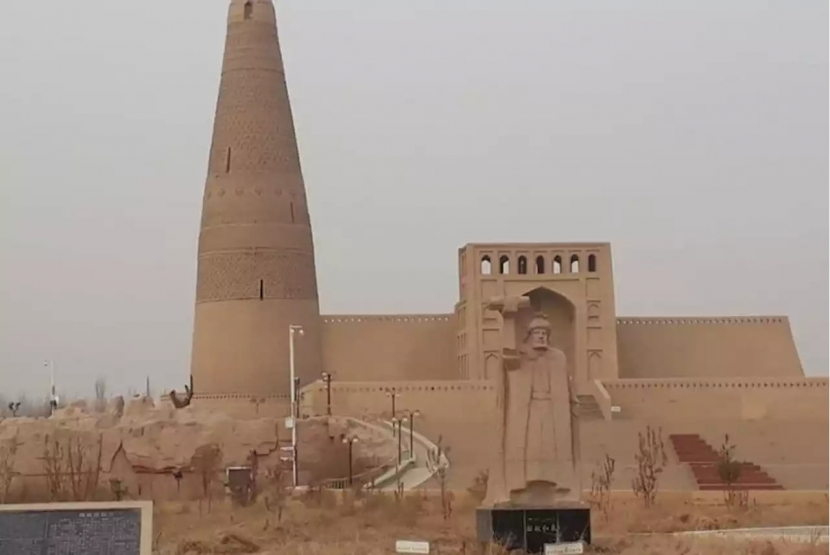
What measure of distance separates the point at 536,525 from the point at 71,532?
3.90 metres

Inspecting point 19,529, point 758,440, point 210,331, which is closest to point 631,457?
point 758,440

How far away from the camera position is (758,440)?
2508cm

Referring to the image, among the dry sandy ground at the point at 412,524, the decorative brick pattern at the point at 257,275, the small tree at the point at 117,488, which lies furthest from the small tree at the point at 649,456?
the decorative brick pattern at the point at 257,275

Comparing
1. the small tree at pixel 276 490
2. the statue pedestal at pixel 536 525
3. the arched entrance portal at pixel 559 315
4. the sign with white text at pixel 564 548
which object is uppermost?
the arched entrance portal at pixel 559 315

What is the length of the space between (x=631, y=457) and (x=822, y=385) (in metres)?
5.13

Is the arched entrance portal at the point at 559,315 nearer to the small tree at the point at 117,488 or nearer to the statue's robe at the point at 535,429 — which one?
the small tree at the point at 117,488

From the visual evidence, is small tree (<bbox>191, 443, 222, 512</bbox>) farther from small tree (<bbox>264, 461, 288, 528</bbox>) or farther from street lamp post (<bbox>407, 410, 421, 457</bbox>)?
street lamp post (<bbox>407, 410, 421, 457</bbox>)

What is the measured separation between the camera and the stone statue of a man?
10.3 meters

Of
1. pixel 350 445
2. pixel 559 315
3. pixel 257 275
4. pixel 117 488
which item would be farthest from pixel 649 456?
pixel 257 275

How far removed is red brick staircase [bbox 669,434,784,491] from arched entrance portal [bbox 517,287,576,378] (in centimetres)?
401

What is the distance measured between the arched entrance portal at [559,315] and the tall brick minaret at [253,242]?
4.74 meters

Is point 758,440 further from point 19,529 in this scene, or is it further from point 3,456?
point 19,529

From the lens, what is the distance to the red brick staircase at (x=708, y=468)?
20.4 m

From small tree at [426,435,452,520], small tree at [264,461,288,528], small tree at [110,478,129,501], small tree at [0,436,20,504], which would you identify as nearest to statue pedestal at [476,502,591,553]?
small tree at [264,461,288,528]
